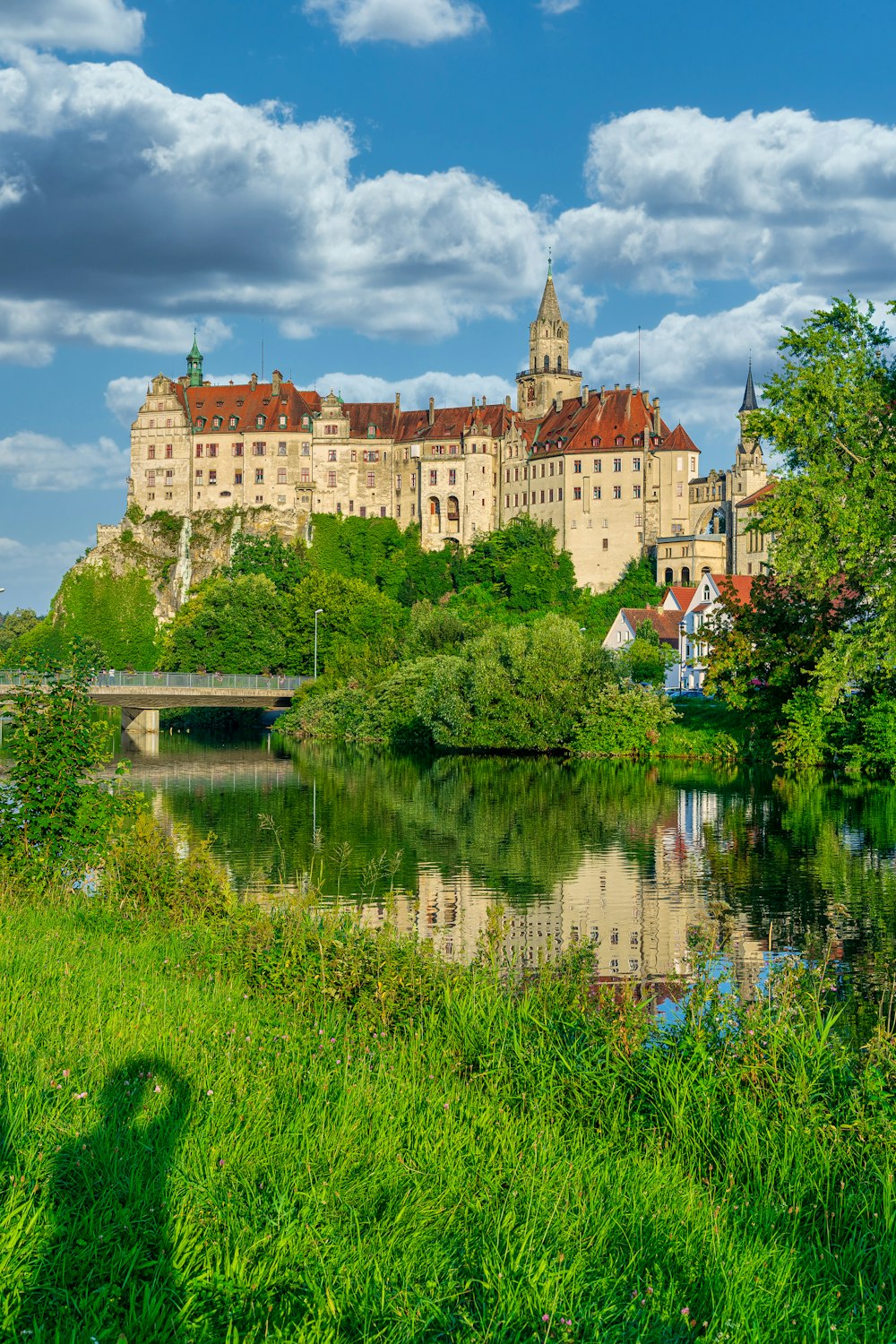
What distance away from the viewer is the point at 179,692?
3014 inches

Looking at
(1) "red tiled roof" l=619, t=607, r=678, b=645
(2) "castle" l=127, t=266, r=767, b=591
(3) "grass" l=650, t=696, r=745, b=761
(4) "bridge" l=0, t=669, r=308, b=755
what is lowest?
(3) "grass" l=650, t=696, r=745, b=761

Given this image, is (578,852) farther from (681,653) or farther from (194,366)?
(194,366)

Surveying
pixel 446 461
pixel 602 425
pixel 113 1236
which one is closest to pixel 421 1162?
pixel 113 1236

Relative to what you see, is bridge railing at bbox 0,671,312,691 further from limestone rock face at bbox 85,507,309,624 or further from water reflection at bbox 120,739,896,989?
limestone rock face at bbox 85,507,309,624

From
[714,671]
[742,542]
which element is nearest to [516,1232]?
[714,671]

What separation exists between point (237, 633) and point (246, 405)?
1588 inches

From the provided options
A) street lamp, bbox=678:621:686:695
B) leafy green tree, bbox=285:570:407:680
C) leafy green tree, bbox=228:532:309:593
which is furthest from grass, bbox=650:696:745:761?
leafy green tree, bbox=228:532:309:593

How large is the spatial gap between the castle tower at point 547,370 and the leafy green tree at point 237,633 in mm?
43623

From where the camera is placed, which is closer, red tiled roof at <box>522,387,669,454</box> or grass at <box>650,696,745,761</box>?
grass at <box>650,696,745,761</box>

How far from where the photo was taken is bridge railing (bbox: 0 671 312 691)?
76.8 meters

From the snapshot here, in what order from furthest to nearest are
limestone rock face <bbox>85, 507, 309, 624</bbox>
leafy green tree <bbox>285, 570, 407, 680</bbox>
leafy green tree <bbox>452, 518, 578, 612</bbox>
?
1. limestone rock face <bbox>85, 507, 309, 624</bbox>
2. leafy green tree <bbox>452, 518, 578, 612</bbox>
3. leafy green tree <bbox>285, 570, 407, 680</bbox>

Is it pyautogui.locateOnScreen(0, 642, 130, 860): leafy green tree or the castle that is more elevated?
the castle

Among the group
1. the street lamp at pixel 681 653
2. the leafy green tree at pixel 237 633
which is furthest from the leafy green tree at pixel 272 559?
the street lamp at pixel 681 653

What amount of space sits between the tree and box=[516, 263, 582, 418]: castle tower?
88483mm
